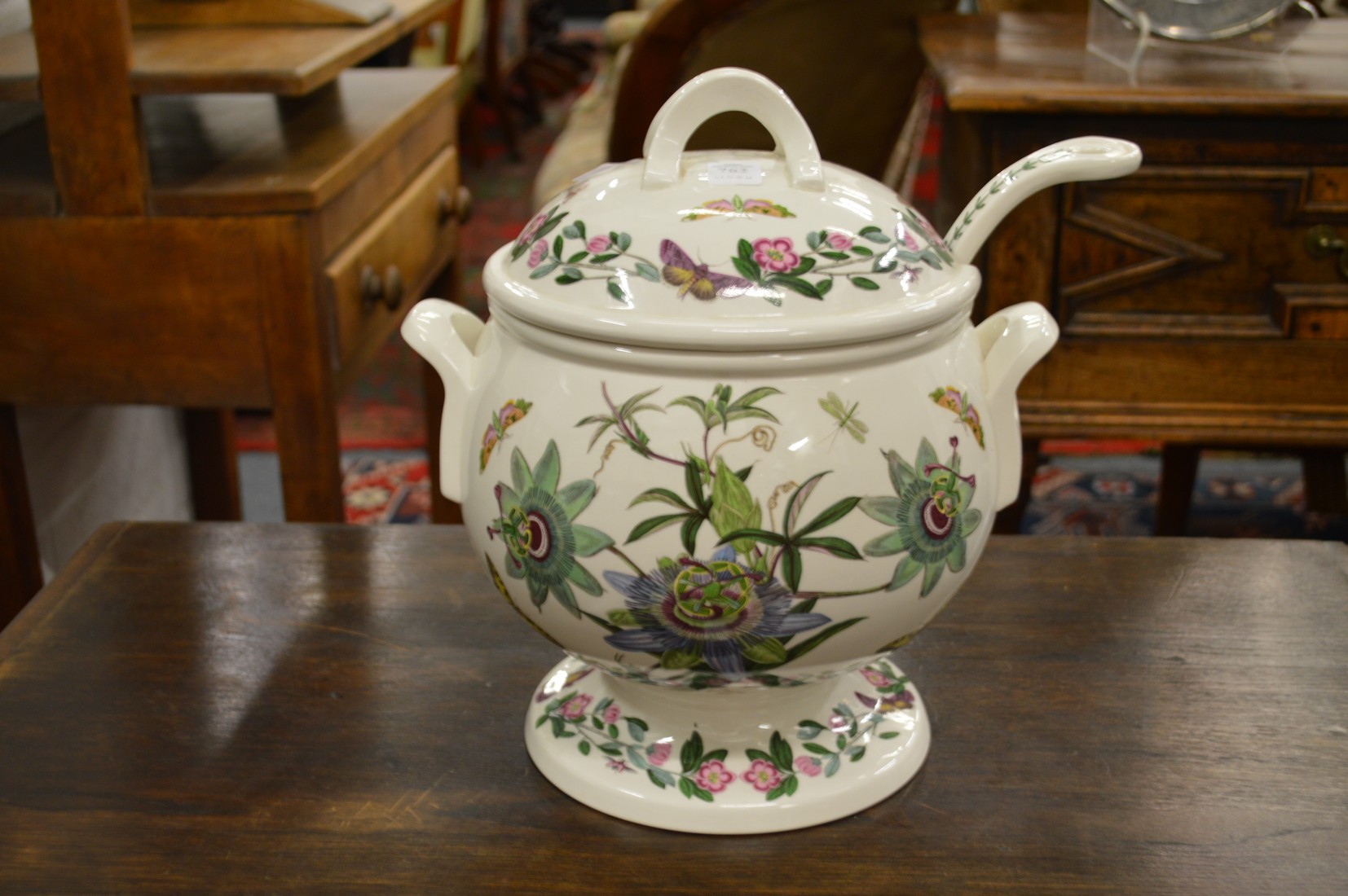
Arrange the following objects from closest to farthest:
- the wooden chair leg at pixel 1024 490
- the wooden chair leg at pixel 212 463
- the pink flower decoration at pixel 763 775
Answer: the pink flower decoration at pixel 763 775 → the wooden chair leg at pixel 1024 490 → the wooden chair leg at pixel 212 463

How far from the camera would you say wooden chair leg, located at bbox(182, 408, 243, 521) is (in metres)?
1.79

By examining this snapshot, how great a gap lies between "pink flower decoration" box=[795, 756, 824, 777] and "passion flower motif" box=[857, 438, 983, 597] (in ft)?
0.37

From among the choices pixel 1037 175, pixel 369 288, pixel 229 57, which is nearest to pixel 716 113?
pixel 1037 175

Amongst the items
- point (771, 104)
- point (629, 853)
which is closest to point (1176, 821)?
point (629, 853)

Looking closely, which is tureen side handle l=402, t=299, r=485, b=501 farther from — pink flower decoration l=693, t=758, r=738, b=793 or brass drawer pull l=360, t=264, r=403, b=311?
brass drawer pull l=360, t=264, r=403, b=311

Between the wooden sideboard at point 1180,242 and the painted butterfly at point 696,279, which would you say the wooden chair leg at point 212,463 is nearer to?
the wooden sideboard at point 1180,242

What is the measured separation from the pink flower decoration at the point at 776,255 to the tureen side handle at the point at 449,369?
0.49 feet

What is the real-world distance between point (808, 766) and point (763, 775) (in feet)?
0.08

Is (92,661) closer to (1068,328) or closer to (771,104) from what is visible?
(771,104)

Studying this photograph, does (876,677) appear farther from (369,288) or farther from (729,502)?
(369,288)

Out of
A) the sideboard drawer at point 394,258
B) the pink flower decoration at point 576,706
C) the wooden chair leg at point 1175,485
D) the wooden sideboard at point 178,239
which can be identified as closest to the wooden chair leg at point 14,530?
the wooden sideboard at point 178,239

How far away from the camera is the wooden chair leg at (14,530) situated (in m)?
1.26

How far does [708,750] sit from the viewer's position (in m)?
0.65

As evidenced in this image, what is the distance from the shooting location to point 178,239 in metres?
1.13
